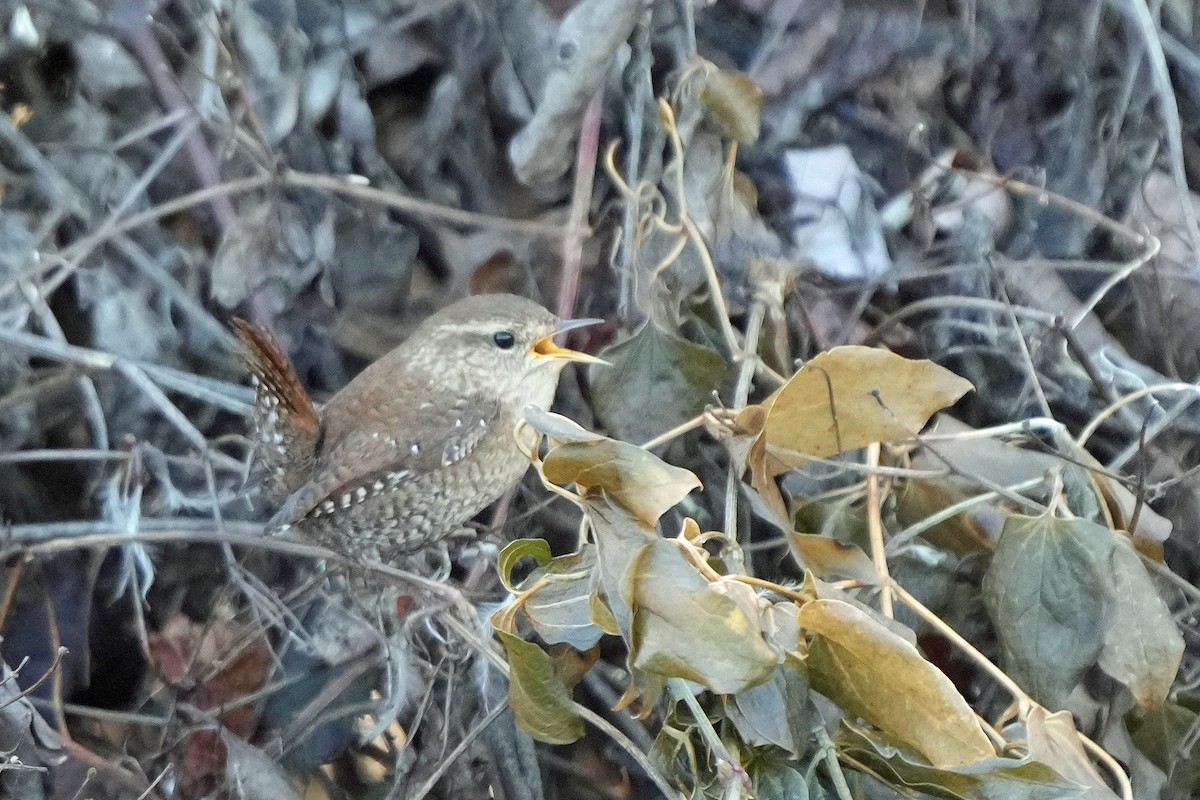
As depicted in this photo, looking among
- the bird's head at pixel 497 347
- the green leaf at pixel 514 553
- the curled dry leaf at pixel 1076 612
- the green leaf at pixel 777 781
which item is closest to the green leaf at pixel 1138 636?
the curled dry leaf at pixel 1076 612

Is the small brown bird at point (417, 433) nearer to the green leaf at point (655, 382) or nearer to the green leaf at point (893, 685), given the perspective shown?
the green leaf at point (655, 382)

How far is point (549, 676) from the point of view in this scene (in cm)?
116

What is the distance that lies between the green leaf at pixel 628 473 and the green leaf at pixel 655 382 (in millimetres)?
491

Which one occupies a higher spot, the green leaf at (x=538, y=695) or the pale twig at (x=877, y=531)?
the pale twig at (x=877, y=531)

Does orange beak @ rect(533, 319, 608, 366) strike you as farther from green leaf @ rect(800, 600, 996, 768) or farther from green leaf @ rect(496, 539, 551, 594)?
green leaf @ rect(800, 600, 996, 768)

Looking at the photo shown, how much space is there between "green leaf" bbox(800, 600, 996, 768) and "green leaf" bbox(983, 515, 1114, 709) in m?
0.28

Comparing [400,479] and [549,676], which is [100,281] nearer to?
[400,479]

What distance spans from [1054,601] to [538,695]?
0.60 metres

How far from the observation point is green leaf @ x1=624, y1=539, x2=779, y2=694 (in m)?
0.91

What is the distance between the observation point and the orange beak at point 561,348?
1582 millimetres

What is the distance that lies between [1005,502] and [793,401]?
36cm

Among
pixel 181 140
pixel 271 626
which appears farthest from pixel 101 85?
pixel 271 626

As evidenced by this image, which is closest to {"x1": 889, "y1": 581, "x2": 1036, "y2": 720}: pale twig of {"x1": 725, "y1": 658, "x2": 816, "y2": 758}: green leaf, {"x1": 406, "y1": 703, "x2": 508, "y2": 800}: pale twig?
{"x1": 725, "y1": 658, "x2": 816, "y2": 758}: green leaf

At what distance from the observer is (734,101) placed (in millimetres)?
1585
